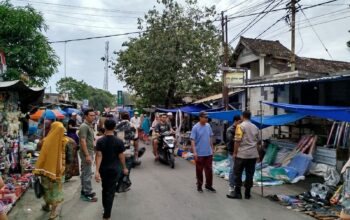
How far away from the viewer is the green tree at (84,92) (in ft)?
221

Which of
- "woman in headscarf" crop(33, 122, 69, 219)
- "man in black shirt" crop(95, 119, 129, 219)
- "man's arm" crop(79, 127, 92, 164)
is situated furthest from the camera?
"man's arm" crop(79, 127, 92, 164)

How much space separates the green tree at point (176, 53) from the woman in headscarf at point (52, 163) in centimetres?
1741

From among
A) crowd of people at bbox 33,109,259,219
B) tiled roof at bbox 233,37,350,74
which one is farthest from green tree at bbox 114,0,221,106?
crowd of people at bbox 33,109,259,219

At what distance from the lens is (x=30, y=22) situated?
1515cm

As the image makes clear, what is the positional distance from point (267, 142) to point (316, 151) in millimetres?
2332

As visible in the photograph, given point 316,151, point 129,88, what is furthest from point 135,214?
point 129,88

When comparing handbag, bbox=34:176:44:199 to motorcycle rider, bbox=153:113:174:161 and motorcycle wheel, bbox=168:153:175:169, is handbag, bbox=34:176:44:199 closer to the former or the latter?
motorcycle wheel, bbox=168:153:175:169

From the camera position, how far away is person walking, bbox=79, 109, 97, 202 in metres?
7.13

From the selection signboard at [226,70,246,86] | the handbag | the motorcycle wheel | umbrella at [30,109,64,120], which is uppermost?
signboard at [226,70,246,86]

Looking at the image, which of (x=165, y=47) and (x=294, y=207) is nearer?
(x=294, y=207)

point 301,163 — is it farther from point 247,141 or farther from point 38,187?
point 38,187

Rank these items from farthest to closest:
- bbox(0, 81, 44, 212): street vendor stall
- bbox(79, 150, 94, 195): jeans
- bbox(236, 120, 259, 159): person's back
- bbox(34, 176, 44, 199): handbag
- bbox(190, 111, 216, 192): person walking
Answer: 1. bbox(190, 111, 216, 192): person walking
2. bbox(0, 81, 44, 212): street vendor stall
3. bbox(236, 120, 259, 159): person's back
4. bbox(79, 150, 94, 195): jeans
5. bbox(34, 176, 44, 199): handbag

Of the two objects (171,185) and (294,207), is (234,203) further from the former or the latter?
(171,185)

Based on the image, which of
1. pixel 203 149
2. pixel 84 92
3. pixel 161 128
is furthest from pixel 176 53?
pixel 84 92
